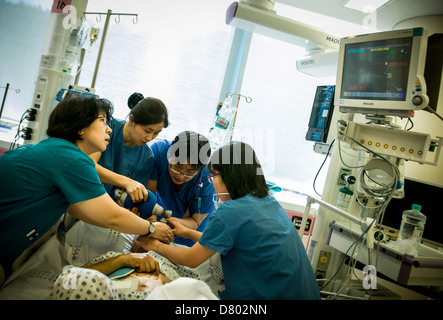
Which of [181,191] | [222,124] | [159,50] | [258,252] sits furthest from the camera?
[159,50]

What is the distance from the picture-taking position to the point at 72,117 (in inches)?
54.2

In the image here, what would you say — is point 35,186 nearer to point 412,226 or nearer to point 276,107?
point 412,226

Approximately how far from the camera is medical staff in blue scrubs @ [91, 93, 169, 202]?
194cm

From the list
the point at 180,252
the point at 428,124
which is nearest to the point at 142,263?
the point at 180,252

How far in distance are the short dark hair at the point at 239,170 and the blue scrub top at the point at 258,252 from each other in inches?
4.1

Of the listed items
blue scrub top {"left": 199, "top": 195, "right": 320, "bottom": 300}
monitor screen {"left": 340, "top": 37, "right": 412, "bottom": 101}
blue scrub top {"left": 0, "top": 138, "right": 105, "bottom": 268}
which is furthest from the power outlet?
blue scrub top {"left": 0, "top": 138, "right": 105, "bottom": 268}

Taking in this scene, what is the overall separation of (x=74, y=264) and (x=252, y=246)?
0.84m

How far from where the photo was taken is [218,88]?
148 inches

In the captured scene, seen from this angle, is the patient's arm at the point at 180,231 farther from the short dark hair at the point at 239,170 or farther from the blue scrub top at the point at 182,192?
the short dark hair at the point at 239,170

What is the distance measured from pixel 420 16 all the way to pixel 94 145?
2647 mm

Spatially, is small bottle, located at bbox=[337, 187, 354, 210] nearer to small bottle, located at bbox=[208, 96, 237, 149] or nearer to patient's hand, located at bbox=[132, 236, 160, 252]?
small bottle, located at bbox=[208, 96, 237, 149]
